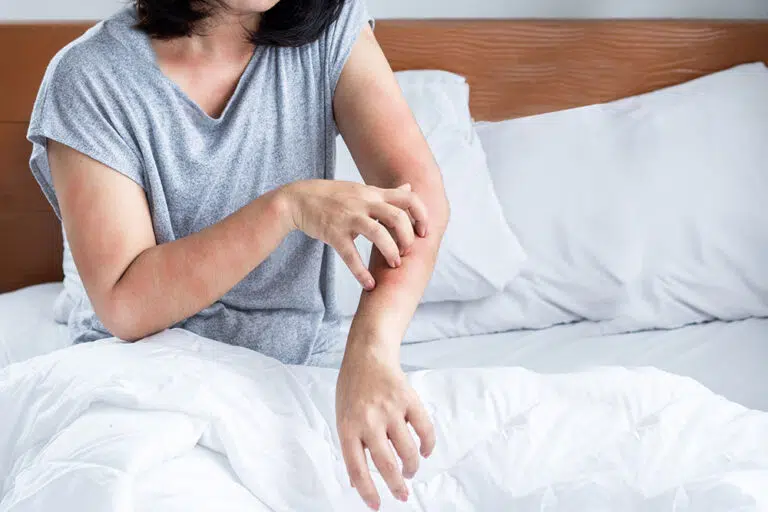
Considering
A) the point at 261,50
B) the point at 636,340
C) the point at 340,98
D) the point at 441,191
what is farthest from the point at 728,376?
the point at 261,50

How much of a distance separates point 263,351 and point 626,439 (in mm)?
503

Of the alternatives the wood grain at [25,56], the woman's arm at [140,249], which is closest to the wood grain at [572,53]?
the wood grain at [25,56]

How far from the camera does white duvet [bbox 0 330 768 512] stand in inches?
30.8

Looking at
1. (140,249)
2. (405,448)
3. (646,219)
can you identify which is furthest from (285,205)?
(646,219)

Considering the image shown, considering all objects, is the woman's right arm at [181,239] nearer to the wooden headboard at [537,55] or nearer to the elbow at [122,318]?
the elbow at [122,318]

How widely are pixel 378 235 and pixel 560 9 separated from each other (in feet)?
4.18

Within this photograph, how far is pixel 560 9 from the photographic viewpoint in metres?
2.01

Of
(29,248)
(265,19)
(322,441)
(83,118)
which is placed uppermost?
(265,19)

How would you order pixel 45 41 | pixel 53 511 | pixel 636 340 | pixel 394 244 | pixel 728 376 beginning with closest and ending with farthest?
pixel 53 511, pixel 394 244, pixel 728 376, pixel 636 340, pixel 45 41

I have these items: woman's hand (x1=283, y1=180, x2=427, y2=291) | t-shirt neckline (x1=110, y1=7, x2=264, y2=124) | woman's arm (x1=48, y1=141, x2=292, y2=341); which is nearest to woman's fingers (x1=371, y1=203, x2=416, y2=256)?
woman's hand (x1=283, y1=180, x2=427, y2=291)

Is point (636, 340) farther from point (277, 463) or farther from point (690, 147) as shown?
point (277, 463)

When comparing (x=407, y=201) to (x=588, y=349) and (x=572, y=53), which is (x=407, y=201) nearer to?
(x=588, y=349)

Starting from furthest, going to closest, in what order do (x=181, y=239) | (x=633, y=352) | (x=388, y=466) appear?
(x=633, y=352) < (x=181, y=239) < (x=388, y=466)

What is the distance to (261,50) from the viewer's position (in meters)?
1.17
